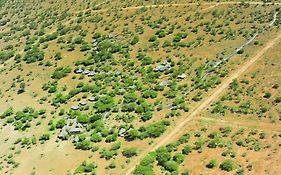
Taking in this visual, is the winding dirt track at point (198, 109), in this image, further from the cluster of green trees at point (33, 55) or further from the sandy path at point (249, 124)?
the cluster of green trees at point (33, 55)

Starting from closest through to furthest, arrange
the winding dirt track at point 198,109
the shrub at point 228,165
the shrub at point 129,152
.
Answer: the shrub at point 228,165, the winding dirt track at point 198,109, the shrub at point 129,152

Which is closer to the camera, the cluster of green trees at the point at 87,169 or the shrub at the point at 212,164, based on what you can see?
the shrub at the point at 212,164

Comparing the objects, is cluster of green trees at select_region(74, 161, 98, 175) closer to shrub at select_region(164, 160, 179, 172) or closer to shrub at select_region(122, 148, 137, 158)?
shrub at select_region(122, 148, 137, 158)

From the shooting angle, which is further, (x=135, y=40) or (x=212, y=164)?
(x=135, y=40)

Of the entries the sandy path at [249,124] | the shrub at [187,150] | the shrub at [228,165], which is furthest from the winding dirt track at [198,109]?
the shrub at [228,165]

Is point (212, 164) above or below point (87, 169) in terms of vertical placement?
above

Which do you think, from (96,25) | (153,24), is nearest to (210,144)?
(153,24)

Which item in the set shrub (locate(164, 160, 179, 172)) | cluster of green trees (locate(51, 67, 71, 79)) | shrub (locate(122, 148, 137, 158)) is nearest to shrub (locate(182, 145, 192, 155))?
shrub (locate(164, 160, 179, 172))

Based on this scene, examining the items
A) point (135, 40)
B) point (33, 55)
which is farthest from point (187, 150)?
point (33, 55)

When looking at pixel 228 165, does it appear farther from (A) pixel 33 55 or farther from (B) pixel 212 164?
(A) pixel 33 55

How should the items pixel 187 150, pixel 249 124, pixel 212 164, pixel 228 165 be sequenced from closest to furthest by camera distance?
pixel 228 165, pixel 212 164, pixel 187 150, pixel 249 124
